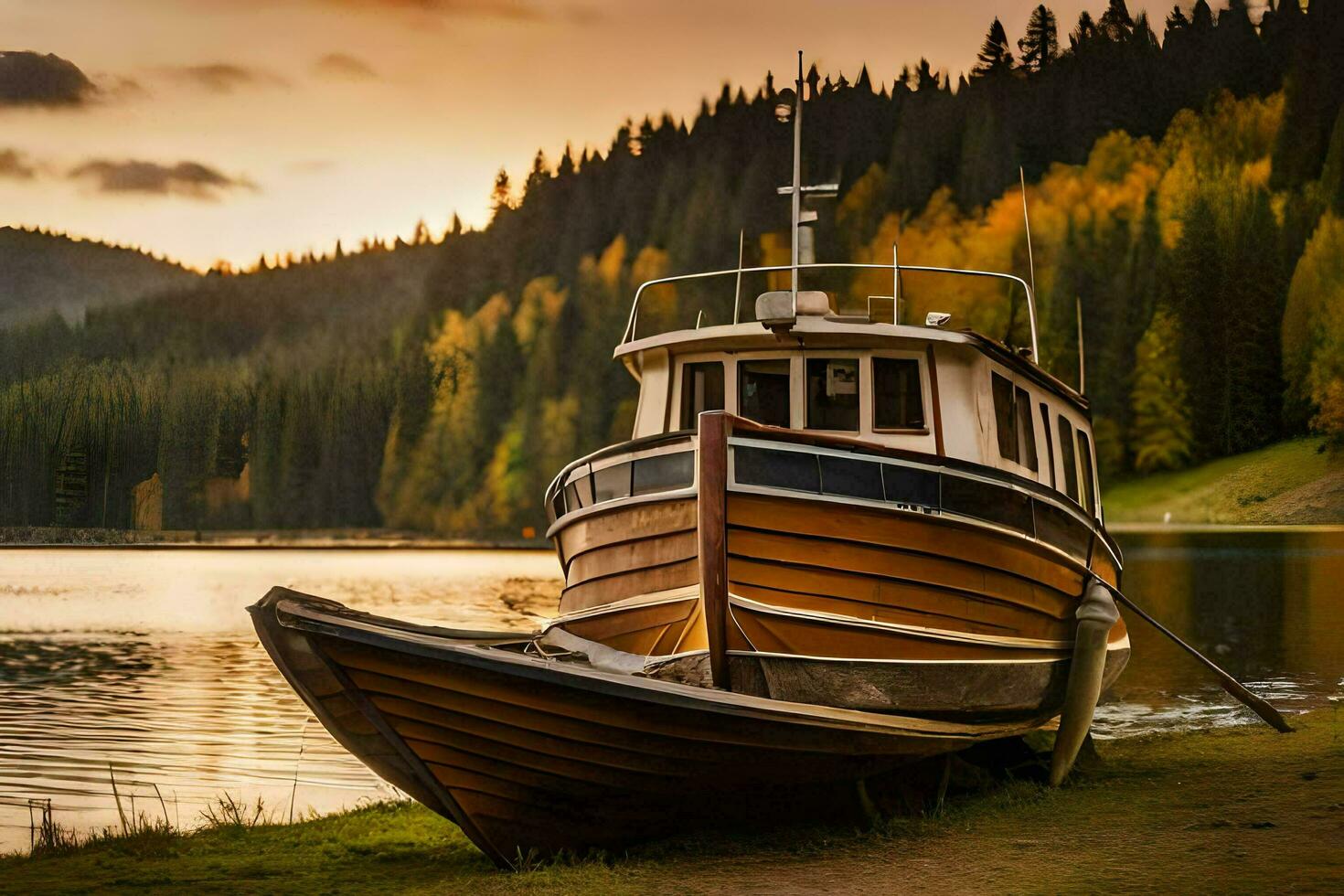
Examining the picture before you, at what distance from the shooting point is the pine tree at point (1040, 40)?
16675cm

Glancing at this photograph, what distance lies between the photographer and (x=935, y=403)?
38.4 ft

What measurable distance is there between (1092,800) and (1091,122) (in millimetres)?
143590

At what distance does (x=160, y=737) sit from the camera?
18484 millimetres

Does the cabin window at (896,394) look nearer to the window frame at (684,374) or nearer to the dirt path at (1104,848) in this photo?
the window frame at (684,374)

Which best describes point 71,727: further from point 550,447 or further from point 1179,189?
point 1179,189

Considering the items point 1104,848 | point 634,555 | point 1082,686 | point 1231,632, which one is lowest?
point 1231,632

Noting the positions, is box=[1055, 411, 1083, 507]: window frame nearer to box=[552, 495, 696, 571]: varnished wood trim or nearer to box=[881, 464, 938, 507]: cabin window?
box=[881, 464, 938, 507]: cabin window

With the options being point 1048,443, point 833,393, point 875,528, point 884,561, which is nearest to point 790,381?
point 833,393

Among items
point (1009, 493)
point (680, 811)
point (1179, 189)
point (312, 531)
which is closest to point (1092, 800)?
point (1009, 493)

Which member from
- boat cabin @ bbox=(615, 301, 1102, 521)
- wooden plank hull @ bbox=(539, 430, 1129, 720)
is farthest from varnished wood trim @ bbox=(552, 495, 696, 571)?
boat cabin @ bbox=(615, 301, 1102, 521)

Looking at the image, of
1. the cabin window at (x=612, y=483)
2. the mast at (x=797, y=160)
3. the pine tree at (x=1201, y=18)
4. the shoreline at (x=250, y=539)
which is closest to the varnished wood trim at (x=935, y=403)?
the mast at (x=797, y=160)

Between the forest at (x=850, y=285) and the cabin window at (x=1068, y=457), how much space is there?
76223 millimetres

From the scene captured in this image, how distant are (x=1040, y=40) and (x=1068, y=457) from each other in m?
166

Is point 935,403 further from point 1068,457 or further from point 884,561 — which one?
point 1068,457
